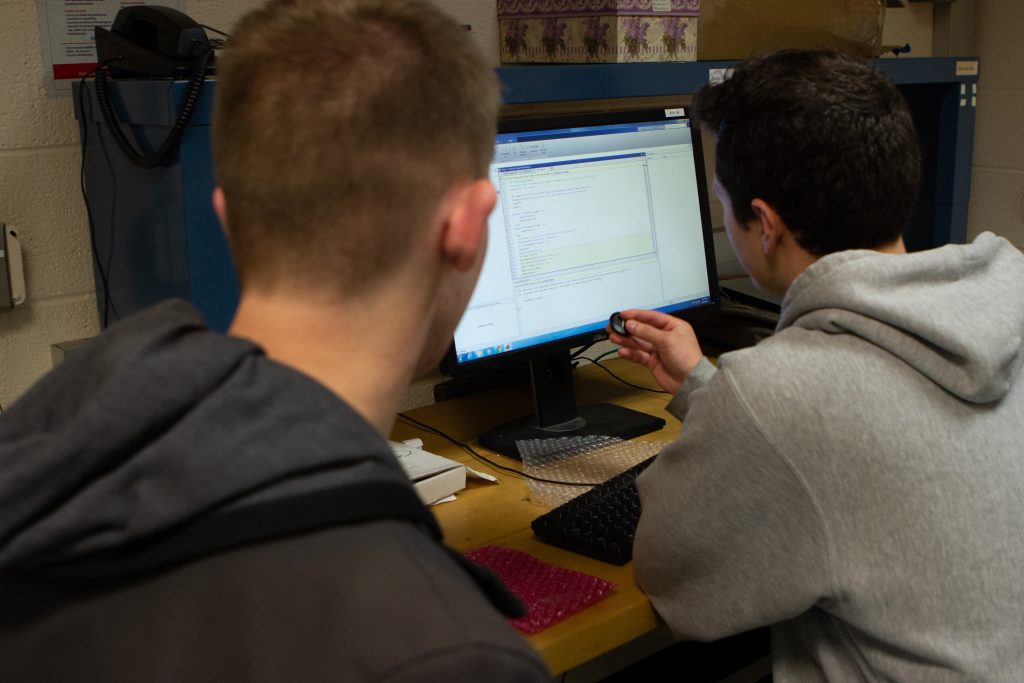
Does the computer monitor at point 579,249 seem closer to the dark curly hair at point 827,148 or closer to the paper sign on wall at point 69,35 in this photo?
the dark curly hair at point 827,148

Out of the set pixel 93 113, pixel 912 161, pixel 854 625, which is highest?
pixel 93 113

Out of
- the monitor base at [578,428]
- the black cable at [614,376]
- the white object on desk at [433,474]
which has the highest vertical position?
the white object on desk at [433,474]

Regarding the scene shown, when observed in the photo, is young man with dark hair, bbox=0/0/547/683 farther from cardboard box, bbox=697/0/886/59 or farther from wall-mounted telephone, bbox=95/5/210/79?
cardboard box, bbox=697/0/886/59

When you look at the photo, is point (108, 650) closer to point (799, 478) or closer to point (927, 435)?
point (799, 478)

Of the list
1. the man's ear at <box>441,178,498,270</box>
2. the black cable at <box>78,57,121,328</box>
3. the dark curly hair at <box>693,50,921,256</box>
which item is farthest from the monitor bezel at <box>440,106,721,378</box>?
the man's ear at <box>441,178,498,270</box>

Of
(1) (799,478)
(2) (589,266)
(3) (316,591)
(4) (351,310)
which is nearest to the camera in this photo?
(3) (316,591)

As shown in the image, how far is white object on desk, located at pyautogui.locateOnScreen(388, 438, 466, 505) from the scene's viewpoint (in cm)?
135

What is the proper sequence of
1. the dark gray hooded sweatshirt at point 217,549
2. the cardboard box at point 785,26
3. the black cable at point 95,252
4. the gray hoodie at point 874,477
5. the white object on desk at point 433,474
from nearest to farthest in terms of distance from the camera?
the dark gray hooded sweatshirt at point 217,549 → the gray hoodie at point 874,477 → the white object on desk at point 433,474 → the black cable at point 95,252 → the cardboard box at point 785,26

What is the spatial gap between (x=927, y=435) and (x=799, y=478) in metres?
0.13

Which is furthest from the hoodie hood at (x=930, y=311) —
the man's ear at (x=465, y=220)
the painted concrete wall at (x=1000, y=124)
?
the painted concrete wall at (x=1000, y=124)

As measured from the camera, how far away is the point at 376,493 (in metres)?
0.61

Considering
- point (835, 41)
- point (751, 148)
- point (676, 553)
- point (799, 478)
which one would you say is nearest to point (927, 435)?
point (799, 478)

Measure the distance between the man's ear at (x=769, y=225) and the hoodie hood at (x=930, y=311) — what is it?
15 centimetres

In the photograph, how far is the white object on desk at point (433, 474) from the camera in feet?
4.44
